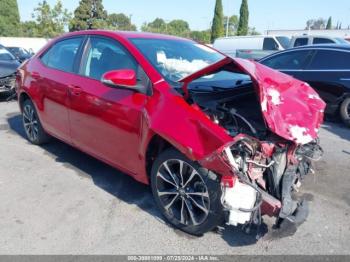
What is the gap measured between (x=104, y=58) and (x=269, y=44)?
15100 mm

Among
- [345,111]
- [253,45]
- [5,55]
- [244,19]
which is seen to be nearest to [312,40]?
[253,45]

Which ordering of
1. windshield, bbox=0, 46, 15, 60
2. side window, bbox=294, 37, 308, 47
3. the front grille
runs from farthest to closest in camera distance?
1. side window, bbox=294, 37, 308, 47
2. windshield, bbox=0, 46, 15, 60
3. the front grille

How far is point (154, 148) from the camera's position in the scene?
3.37 meters

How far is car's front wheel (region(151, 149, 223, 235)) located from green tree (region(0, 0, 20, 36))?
58512 millimetres

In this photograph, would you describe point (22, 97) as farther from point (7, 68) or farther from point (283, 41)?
point (283, 41)

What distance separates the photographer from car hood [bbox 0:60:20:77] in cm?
907

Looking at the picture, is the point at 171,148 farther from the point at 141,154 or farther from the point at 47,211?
the point at 47,211

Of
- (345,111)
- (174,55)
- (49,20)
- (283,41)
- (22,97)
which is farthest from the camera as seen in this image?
(49,20)

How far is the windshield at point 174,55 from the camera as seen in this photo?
359 cm

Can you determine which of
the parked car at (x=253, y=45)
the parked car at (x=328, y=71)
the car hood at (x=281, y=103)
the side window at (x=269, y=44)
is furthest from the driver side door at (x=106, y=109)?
the side window at (x=269, y=44)

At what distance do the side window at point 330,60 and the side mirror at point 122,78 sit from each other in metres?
4.99

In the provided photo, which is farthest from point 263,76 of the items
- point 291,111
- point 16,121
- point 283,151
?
point 16,121

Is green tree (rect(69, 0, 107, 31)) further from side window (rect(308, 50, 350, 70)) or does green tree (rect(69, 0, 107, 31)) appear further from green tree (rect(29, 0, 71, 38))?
side window (rect(308, 50, 350, 70))

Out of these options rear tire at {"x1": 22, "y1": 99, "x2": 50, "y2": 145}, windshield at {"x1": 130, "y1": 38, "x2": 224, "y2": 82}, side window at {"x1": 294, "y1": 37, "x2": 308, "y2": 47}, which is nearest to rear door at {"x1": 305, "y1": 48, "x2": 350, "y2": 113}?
windshield at {"x1": 130, "y1": 38, "x2": 224, "y2": 82}
